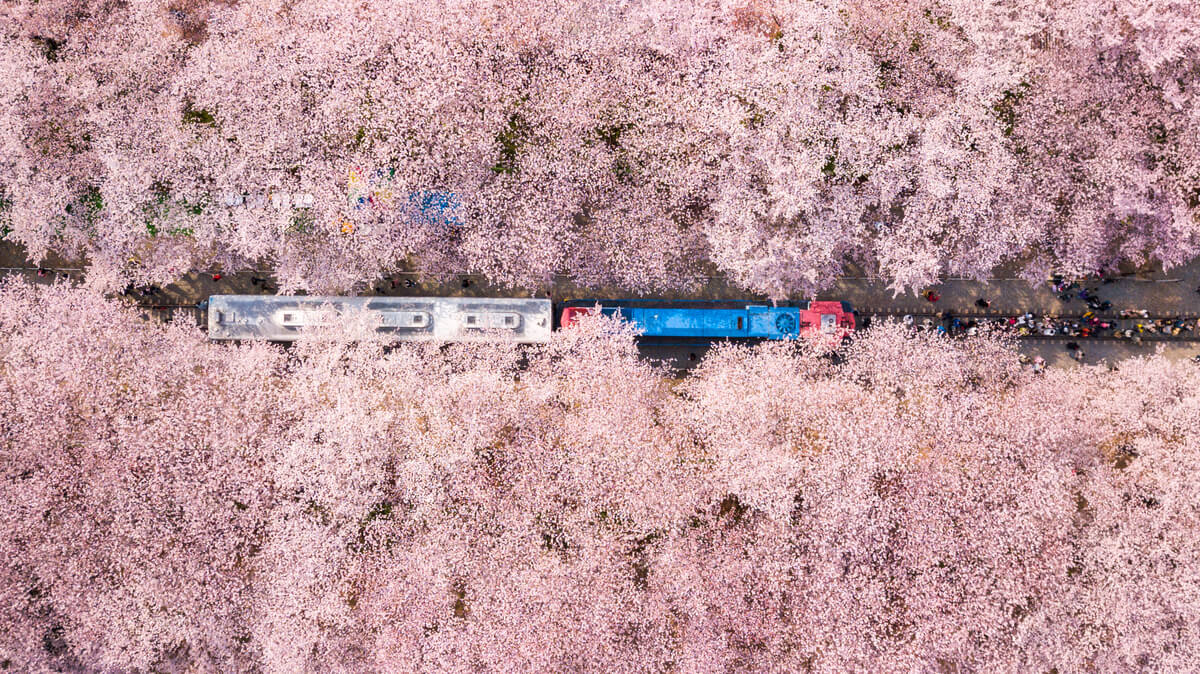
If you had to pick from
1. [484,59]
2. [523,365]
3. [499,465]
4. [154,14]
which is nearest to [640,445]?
[499,465]

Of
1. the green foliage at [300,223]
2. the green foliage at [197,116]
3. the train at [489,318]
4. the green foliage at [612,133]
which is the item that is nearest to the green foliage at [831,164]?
the train at [489,318]

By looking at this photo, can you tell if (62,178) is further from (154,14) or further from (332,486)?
(332,486)

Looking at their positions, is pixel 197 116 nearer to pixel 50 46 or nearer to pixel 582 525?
pixel 50 46

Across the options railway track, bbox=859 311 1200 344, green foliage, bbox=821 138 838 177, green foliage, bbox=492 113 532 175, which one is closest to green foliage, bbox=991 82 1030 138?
green foliage, bbox=821 138 838 177

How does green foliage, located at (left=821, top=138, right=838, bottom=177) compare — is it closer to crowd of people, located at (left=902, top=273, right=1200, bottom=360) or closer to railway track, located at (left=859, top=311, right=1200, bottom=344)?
railway track, located at (left=859, top=311, right=1200, bottom=344)

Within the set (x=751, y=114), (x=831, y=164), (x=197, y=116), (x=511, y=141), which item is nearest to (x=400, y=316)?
(x=511, y=141)

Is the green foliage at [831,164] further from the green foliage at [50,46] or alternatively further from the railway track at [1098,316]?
the green foliage at [50,46]
